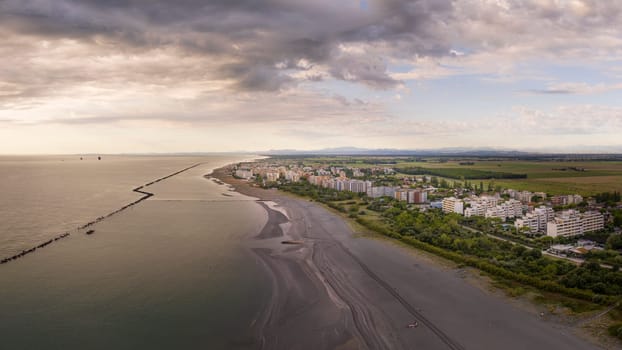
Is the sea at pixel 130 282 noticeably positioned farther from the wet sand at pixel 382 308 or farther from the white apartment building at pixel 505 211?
the white apartment building at pixel 505 211

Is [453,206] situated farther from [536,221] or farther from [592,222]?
[592,222]

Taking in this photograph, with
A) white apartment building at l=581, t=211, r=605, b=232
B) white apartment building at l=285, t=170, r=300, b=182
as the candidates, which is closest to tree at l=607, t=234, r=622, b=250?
white apartment building at l=581, t=211, r=605, b=232

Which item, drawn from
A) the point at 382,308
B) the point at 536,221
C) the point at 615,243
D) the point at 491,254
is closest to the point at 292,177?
the point at 536,221

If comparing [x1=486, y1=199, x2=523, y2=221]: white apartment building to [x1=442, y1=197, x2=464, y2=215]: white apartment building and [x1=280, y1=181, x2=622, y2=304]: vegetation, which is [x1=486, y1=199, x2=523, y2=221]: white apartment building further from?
[x1=280, y1=181, x2=622, y2=304]: vegetation

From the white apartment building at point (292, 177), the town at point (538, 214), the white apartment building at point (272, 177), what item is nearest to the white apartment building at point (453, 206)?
A: the town at point (538, 214)

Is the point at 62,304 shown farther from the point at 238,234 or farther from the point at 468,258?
the point at 468,258

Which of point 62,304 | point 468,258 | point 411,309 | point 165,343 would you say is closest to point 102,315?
point 62,304
